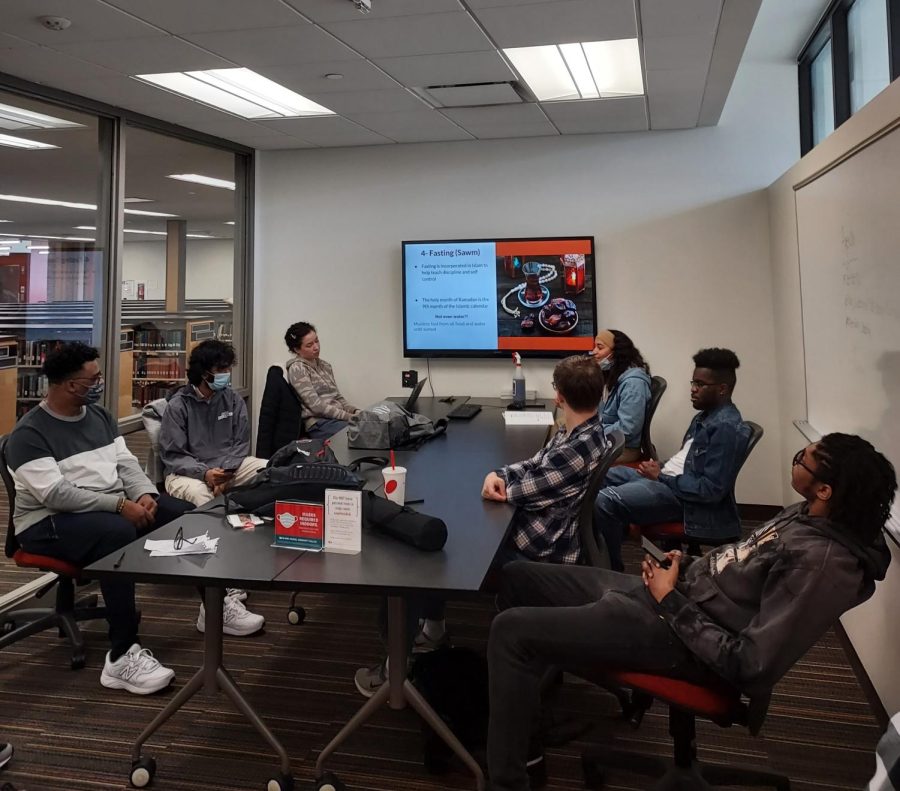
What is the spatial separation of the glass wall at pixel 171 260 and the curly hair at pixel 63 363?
136cm

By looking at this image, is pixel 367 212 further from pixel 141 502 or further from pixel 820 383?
pixel 820 383

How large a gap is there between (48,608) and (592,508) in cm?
251

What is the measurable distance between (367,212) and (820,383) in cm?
339

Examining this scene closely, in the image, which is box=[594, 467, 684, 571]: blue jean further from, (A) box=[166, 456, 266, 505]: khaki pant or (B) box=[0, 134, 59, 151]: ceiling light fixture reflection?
(B) box=[0, 134, 59, 151]: ceiling light fixture reflection

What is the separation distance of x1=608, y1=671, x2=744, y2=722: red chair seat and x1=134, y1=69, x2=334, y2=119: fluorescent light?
332 centimetres

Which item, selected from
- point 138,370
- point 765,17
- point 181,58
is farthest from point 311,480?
point 765,17

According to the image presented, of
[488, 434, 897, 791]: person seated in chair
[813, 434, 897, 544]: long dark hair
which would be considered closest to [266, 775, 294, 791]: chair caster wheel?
[488, 434, 897, 791]: person seated in chair

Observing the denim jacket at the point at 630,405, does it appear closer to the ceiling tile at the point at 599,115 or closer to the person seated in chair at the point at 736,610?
the ceiling tile at the point at 599,115

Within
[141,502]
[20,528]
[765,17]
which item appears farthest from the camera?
[765,17]

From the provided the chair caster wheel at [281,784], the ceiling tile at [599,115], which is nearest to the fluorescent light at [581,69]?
the ceiling tile at [599,115]

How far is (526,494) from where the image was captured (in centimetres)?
229

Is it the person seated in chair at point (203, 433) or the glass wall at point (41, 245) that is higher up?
the glass wall at point (41, 245)

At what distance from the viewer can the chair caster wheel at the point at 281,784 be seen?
1938mm

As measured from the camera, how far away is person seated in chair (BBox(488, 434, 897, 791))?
5.01 feet
